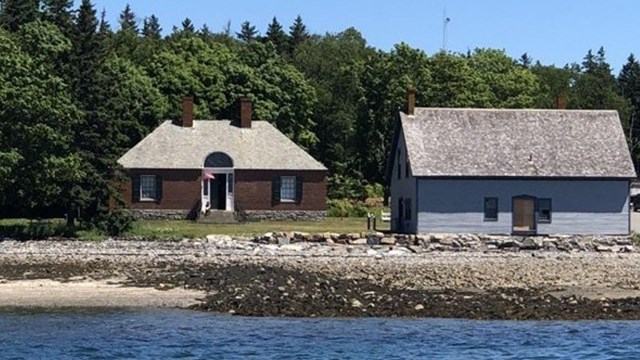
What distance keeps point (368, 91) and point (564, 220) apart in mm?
35656

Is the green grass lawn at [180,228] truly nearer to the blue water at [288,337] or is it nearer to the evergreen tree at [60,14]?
the evergreen tree at [60,14]

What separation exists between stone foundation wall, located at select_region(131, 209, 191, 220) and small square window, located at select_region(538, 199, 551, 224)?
59.0 ft

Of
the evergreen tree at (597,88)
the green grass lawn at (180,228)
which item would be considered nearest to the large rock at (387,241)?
the green grass lawn at (180,228)

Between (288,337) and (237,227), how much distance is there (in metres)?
28.6

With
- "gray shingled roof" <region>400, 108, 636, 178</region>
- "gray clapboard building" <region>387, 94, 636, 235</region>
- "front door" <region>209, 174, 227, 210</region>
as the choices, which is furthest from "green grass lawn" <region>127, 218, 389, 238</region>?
"gray shingled roof" <region>400, 108, 636, 178</region>

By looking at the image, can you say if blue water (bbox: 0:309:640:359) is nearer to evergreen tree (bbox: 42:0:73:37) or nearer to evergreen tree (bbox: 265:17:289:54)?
evergreen tree (bbox: 42:0:73:37)

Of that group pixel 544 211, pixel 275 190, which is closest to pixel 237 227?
pixel 275 190

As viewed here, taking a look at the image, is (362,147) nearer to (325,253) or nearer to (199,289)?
(325,253)

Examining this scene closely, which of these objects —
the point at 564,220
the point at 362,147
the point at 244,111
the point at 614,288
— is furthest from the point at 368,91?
the point at 614,288

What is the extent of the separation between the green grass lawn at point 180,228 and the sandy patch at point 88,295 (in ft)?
45.5

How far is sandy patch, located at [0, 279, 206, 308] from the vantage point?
30531 millimetres

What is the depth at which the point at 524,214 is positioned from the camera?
166 ft

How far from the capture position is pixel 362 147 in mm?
84625

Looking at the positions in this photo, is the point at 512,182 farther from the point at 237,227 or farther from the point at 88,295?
the point at 88,295
